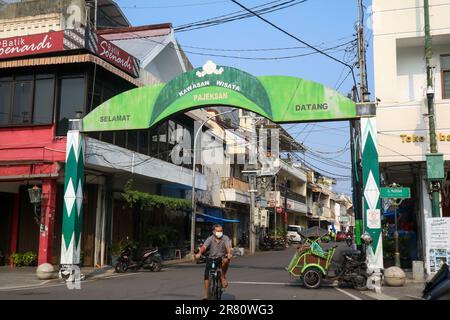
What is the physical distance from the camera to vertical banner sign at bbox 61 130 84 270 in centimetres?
1711

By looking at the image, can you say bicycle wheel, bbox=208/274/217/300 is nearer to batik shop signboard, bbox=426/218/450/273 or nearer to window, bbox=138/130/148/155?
batik shop signboard, bbox=426/218/450/273

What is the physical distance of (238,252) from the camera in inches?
1388

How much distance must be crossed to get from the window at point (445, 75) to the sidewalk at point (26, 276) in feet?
47.2

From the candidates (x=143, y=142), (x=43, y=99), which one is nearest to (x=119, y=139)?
(x=143, y=142)

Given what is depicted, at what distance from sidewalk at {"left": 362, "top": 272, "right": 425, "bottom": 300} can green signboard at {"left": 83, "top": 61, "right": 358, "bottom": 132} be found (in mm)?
5303

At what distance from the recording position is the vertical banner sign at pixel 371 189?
1478 centimetres

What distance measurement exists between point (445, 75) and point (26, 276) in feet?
56.1

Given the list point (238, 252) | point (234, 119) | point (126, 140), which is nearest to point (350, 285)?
point (126, 140)

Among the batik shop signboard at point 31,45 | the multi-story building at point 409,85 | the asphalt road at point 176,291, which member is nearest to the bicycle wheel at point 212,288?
the asphalt road at point 176,291

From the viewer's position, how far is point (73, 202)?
17438 mm

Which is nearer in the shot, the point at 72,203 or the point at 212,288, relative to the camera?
the point at 212,288

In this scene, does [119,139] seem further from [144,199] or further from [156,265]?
[156,265]

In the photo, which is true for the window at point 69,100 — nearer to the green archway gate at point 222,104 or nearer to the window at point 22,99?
the window at point 22,99
